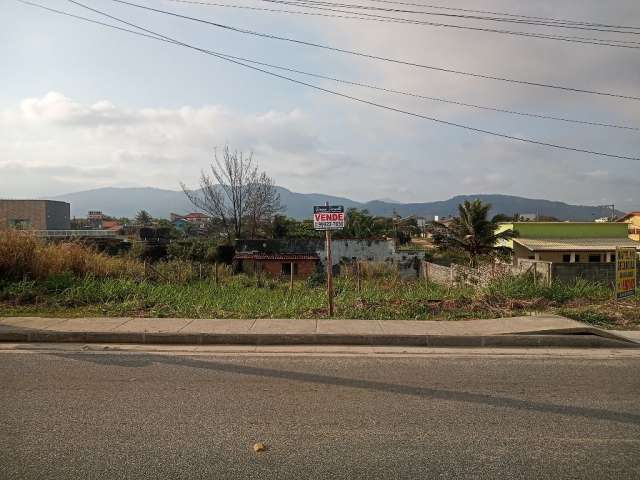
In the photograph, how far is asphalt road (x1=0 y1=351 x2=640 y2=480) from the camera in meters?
3.69

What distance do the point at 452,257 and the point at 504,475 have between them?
37.2 meters

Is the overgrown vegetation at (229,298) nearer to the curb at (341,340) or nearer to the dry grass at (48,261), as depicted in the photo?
the dry grass at (48,261)

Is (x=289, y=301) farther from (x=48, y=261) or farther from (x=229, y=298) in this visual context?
(x=48, y=261)

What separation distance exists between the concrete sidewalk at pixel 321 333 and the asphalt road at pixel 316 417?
34.4 inches

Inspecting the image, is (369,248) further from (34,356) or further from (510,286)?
(34,356)

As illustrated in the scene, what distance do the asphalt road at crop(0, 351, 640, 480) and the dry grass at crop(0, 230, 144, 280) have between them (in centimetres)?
617

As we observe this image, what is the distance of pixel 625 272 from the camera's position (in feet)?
34.5

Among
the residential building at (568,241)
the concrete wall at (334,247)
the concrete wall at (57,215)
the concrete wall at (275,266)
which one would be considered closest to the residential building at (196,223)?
the concrete wall at (57,215)

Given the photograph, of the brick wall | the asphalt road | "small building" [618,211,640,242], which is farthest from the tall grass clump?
"small building" [618,211,640,242]

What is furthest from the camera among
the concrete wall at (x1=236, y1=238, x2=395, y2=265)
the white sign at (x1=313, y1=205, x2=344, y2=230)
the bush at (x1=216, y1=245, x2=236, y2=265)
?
the bush at (x1=216, y1=245, x2=236, y2=265)

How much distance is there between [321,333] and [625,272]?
23.1 ft

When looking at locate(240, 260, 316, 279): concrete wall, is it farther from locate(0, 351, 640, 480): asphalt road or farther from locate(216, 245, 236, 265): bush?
locate(0, 351, 640, 480): asphalt road

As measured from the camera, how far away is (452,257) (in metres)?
39.6

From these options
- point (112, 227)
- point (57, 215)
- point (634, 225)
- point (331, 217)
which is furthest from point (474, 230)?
point (112, 227)
